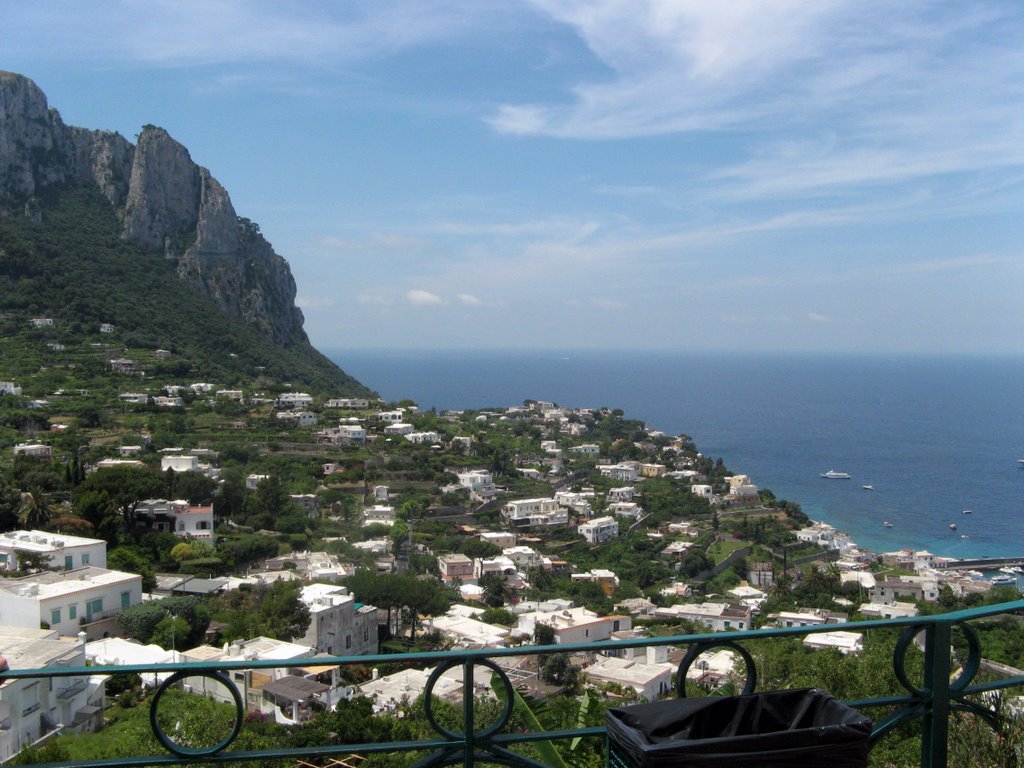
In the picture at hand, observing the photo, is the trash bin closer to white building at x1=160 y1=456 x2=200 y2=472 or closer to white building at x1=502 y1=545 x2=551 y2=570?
white building at x1=502 y1=545 x2=551 y2=570

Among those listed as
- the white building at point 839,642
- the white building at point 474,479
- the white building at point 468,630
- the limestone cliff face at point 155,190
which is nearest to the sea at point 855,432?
the white building at point 474,479

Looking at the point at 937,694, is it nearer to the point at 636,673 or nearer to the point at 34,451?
the point at 636,673

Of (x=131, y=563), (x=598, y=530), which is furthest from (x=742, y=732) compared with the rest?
(x=598, y=530)

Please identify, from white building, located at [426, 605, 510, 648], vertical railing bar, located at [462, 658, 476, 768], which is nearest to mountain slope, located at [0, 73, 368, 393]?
→ white building, located at [426, 605, 510, 648]

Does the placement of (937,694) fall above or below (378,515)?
above

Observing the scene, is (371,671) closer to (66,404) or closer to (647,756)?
(647,756)

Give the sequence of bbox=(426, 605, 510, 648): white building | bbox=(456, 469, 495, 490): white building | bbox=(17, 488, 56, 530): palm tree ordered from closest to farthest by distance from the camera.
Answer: bbox=(426, 605, 510, 648): white building
bbox=(17, 488, 56, 530): palm tree
bbox=(456, 469, 495, 490): white building

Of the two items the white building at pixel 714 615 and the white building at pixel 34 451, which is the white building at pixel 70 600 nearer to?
the white building at pixel 34 451
